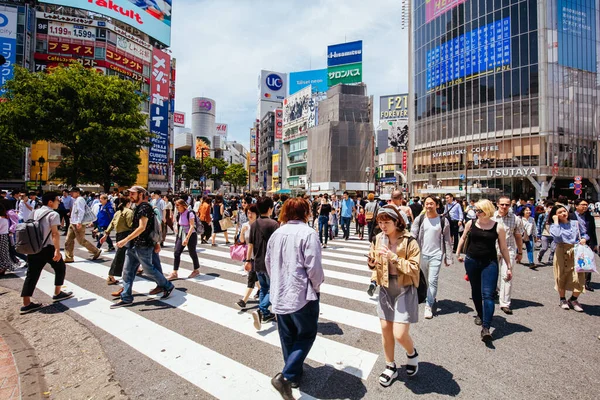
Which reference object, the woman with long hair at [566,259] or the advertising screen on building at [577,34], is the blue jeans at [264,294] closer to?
the woman with long hair at [566,259]

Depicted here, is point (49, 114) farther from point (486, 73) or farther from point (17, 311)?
point (486, 73)

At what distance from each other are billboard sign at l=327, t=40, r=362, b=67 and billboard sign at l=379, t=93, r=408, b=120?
4857cm

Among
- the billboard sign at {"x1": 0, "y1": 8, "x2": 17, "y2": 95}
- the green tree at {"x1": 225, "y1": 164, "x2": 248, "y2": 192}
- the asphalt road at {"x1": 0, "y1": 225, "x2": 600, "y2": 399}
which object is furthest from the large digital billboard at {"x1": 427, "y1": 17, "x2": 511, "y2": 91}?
the billboard sign at {"x1": 0, "y1": 8, "x2": 17, "y2": 95}

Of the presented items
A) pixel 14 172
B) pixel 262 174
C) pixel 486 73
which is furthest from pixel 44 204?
pixel 262 174

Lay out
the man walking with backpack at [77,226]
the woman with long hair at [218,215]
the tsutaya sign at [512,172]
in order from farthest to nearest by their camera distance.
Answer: the tsutaya sign at [512,172] → the woman with long hair at [218,215] → the man walking with backpack at [77,226]

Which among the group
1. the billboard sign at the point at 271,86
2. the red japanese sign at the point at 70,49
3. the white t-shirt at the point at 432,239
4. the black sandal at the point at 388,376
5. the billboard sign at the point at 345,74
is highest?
the billboard sign at the point at 271,86

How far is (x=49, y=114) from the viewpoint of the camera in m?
22.7

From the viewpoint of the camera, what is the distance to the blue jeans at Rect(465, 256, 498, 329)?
4.21m

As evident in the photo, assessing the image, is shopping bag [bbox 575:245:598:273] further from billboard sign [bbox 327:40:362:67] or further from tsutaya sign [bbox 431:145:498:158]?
billboard sign [bbox 327:40:362:67]

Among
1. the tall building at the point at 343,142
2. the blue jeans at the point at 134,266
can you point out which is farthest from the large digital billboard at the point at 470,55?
the blue jeans at the point at 134,266

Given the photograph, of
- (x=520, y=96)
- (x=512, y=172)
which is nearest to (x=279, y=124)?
(x=520, y=96)

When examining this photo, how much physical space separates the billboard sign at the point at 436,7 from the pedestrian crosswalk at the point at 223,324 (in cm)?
5016

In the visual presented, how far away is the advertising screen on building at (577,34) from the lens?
38188 millimetres

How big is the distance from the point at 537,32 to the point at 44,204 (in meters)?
48.6
